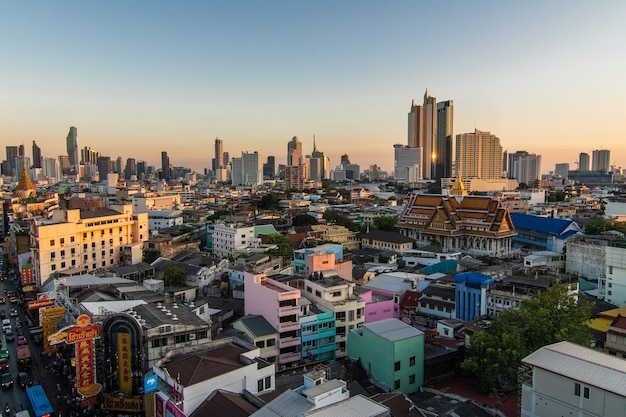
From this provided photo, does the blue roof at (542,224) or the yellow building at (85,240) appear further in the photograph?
the blue roof at (542,224)

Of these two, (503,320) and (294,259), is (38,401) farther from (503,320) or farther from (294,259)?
(294,259)

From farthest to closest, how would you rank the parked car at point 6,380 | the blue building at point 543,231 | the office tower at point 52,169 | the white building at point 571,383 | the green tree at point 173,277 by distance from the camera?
the office tower at point 52,169 < the blue building at point 543,231 < the green tree at point 173,277 < the parked car at point 6,380 < the white building at point 571,383

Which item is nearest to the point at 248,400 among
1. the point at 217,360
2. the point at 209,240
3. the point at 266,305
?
the point at 217,360

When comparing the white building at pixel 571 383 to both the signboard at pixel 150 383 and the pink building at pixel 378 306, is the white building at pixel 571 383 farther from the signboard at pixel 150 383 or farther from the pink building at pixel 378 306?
the signboard at pixel 150 383

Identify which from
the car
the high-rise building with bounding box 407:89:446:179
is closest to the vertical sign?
the car

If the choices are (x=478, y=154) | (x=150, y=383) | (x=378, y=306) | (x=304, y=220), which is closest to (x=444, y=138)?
(x=478, y=154)

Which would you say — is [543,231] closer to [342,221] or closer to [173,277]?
[342,221]

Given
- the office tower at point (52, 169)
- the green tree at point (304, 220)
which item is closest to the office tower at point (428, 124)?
the green tree at point (304, 220)
